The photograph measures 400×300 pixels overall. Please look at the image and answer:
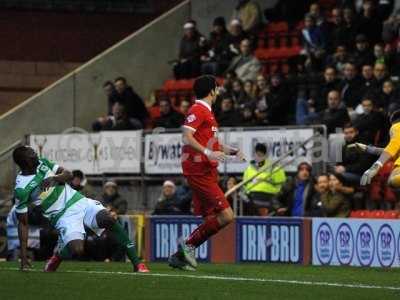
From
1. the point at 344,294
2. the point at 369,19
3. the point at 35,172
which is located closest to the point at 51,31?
the point at 369,19

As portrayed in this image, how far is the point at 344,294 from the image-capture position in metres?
13.1

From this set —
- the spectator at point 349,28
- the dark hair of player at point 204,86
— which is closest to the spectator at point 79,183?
the spectator at point 349,28

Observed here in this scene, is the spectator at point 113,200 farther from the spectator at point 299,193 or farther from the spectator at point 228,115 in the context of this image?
the spectator at point 299,193

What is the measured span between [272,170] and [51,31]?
1007 cm

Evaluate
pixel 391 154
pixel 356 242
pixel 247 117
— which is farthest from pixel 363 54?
pixel 391 154

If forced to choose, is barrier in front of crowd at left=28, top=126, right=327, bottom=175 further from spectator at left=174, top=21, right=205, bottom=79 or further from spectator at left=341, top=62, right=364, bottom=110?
spectator at left=174, top=21, right=205, bottom=79

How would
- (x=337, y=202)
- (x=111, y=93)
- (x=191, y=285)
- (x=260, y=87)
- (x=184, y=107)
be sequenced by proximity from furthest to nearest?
(x=111, y=93), (x=184, y=107), (x=260, y=87), (x=337, y=202), (x=191, y=285)

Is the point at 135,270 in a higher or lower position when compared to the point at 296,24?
lower

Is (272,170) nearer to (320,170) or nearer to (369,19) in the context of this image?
(320,170)

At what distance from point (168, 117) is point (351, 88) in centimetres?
424

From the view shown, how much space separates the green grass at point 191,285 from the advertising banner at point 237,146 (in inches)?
251

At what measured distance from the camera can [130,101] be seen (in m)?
28.4

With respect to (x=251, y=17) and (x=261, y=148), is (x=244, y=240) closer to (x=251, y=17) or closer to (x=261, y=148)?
(x=261, y=148)

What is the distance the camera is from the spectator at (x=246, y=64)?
91.7ft
